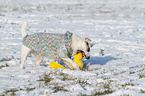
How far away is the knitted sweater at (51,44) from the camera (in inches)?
247

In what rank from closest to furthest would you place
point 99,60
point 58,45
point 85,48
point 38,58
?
point 58,45 → point 85,48 → point 38,58 → point 99,60

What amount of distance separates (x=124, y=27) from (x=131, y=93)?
11.0m

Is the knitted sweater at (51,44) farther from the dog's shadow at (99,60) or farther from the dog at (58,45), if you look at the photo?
the dog's shadow at (99,60)

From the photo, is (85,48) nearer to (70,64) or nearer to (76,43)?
(76,43)

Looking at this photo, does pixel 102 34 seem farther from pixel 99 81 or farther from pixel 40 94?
pixel 40 94

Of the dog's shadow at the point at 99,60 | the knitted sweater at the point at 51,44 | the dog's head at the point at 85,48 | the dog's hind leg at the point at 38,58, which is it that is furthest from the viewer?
the dog's shadow at the point at 99,60

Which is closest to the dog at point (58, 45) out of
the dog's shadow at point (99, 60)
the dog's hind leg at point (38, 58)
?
the dog's hind leg at point (38, 58)

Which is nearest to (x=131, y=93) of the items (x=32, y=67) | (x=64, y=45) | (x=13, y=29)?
(x=64, y=45)

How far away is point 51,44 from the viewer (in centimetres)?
636

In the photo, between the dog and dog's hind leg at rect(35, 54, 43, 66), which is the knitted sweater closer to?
the dog

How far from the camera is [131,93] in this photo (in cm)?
456

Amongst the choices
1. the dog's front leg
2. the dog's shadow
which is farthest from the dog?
the dog's shadow

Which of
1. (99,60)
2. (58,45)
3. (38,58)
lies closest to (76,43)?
(58,45)

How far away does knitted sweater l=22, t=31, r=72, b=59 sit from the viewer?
20.5ft
